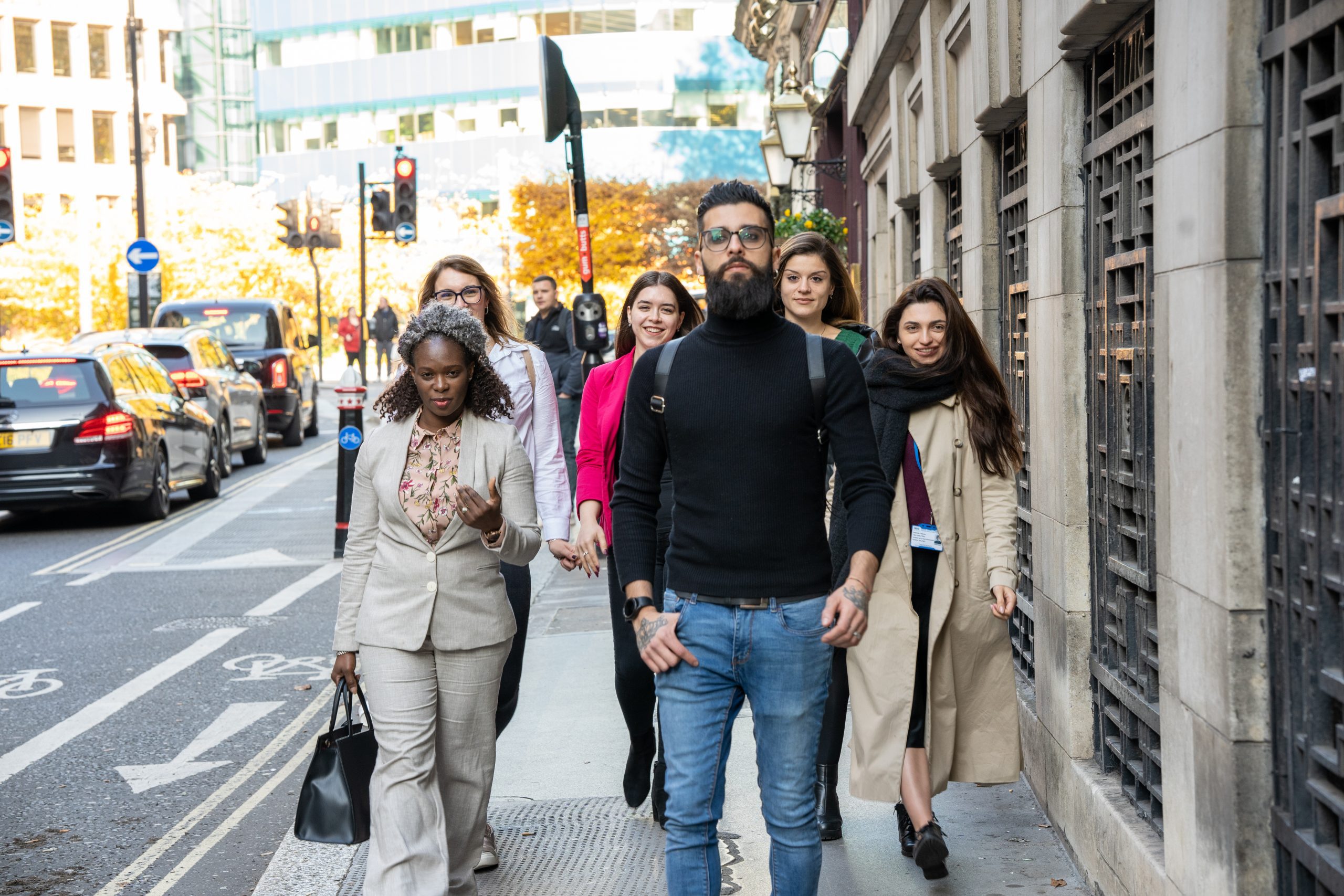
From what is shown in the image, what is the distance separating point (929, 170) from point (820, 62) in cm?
853

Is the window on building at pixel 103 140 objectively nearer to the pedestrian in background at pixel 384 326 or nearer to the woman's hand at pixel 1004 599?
the pedestrian in background at pixel 384 326

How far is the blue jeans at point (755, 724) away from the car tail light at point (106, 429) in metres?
12.1

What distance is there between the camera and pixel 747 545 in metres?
3.52

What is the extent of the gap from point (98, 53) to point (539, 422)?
73997mm

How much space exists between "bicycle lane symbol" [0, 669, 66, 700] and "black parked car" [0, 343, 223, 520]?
6212 millimetres

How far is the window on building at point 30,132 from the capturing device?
231 feet

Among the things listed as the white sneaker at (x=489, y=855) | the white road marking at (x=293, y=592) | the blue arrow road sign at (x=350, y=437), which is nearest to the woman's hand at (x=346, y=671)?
the white sneaker at (x=489, y=855)

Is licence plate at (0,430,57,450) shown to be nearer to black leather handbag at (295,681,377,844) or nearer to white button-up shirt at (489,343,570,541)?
white button-up shirt at (489,343,570,541)

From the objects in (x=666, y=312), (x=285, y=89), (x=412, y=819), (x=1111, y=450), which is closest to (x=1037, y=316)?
(x=1111, y=450)

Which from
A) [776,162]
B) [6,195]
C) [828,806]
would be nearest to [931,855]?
[828,806]

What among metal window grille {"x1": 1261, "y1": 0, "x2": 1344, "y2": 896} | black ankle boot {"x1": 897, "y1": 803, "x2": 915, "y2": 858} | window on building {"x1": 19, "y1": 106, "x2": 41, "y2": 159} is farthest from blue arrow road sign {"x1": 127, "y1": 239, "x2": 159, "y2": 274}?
window on building {"x1": 19, "y1": 106, "x2": 41, "y2": 159}

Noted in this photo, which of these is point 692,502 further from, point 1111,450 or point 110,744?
point 110,744

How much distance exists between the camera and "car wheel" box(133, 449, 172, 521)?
1537 centimetres

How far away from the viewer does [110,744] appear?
703cm
